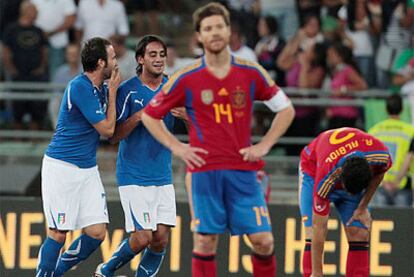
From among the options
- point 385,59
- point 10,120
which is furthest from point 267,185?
point 10,120

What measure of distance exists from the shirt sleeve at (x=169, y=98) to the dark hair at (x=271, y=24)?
23.0 feet

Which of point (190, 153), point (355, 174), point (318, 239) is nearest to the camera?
point (190, 153)

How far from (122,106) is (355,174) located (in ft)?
7.07

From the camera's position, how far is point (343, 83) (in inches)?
613

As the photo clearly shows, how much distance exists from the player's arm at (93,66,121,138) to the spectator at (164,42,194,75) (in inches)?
200

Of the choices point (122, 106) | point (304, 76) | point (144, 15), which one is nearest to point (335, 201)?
point (122, 106)

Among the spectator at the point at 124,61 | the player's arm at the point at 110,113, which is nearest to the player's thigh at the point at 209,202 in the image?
the player's arm at the point at 110,113

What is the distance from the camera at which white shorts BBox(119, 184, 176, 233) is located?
10641 millimetres

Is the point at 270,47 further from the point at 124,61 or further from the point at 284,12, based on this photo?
the point at 124,61

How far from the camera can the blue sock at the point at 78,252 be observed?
10555 millimetres

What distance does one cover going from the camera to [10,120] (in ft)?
53.3

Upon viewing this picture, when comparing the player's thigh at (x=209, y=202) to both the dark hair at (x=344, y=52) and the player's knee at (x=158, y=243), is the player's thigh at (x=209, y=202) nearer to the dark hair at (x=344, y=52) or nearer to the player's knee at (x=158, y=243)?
the player's knee at (x=158, y=243)

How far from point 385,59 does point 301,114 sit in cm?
141

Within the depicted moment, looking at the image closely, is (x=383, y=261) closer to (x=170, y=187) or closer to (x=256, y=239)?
(x=170, y=187)
